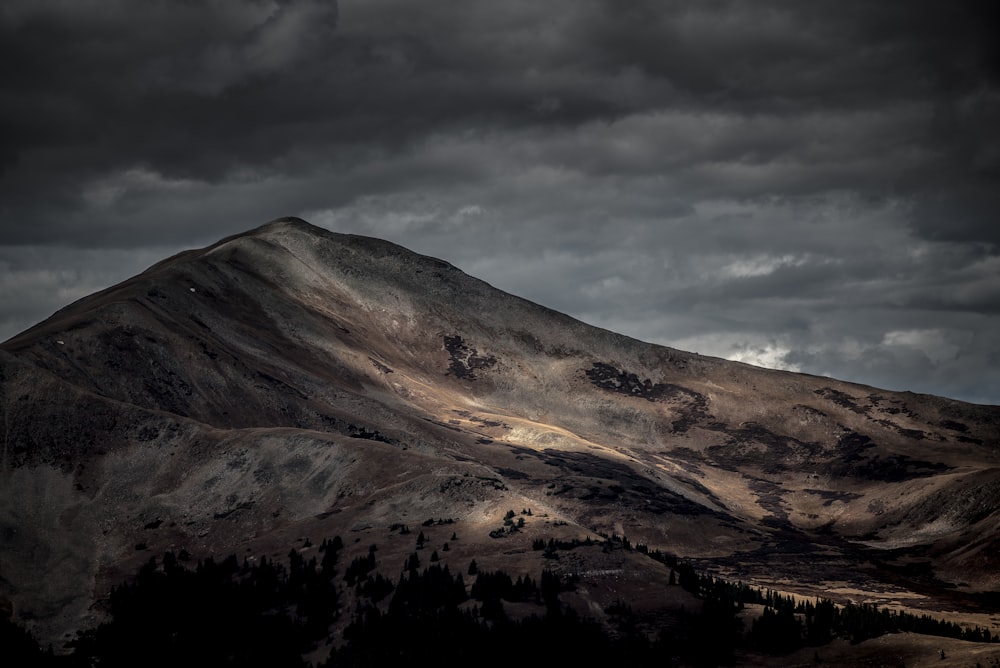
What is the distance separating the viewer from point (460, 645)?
78.8m

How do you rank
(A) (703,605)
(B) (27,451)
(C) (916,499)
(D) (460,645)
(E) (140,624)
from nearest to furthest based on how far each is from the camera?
(D) (460,645) → (A) (703,605) → (E) (140,624) → (B) (27,451) → (C) (916,499)

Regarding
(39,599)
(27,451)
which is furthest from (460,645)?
(27,451)

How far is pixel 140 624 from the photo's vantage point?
90812mm

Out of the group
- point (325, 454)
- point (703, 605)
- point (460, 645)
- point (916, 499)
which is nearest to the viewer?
point (460, 645)

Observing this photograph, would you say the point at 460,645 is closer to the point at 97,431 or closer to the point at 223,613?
the point at 223,613

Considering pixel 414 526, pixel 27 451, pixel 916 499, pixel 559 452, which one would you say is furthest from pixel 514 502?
pixel 916 499

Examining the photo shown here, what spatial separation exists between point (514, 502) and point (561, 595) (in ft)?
87.4

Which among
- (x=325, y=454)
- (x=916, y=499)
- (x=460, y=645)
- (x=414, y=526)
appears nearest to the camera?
(x=460, y=645)

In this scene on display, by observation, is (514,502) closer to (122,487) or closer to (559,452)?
(122,487)

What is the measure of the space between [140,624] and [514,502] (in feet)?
145

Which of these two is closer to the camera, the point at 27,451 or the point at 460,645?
the point at 460,645

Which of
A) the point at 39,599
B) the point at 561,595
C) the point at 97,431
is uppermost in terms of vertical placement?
the point at 97,431

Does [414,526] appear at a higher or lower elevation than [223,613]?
higher

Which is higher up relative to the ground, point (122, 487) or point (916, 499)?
point (916, 499)
